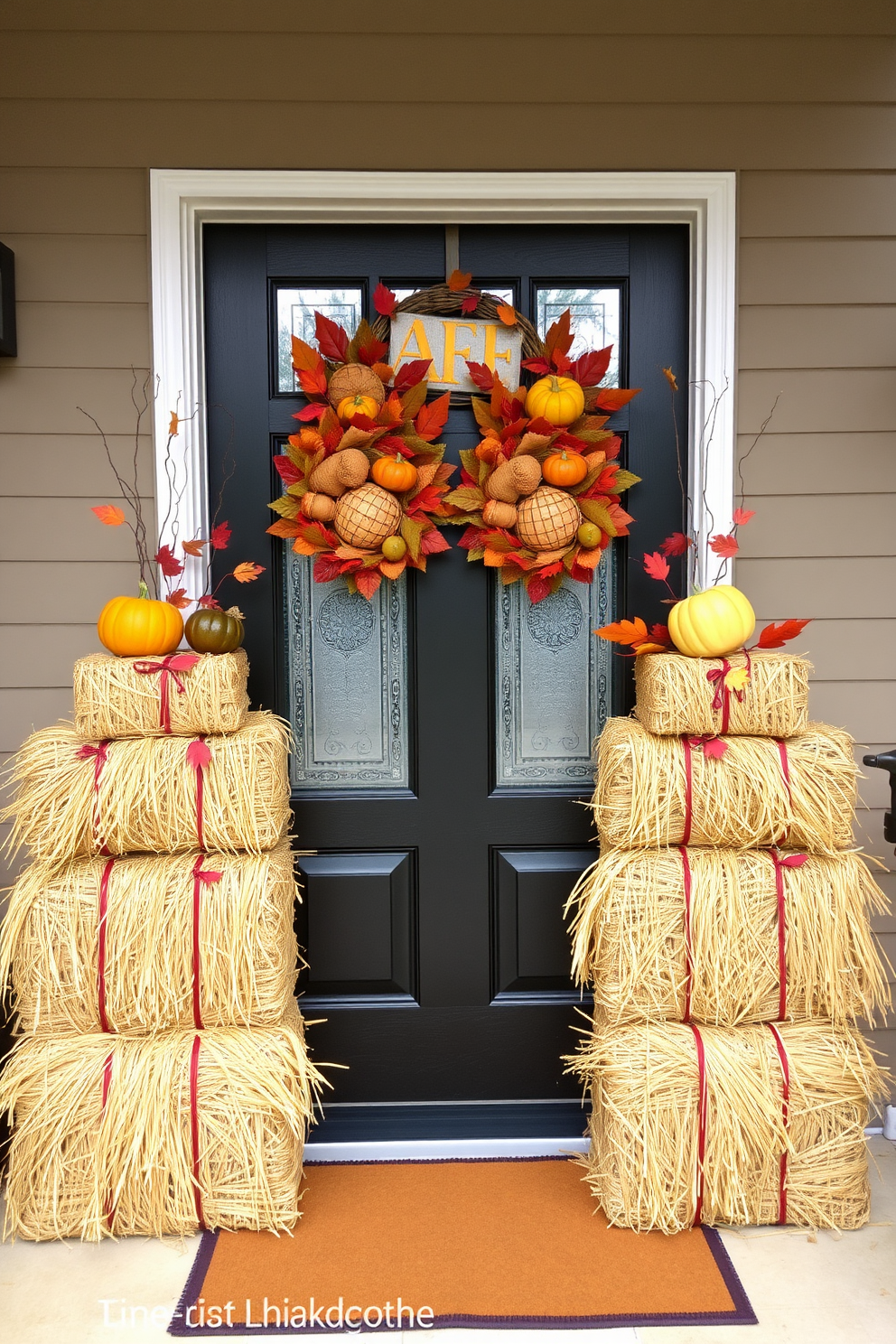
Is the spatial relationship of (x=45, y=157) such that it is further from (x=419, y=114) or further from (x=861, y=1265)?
(x=861, y=1265)

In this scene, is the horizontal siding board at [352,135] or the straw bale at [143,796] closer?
the straw bale at [143,796]

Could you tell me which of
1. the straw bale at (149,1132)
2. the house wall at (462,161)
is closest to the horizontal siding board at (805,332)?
the house wall at (462,161)

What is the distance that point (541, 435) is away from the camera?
6.75ft

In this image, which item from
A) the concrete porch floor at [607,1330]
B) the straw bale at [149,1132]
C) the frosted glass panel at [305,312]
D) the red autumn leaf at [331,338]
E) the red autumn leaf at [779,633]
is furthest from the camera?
the frosted glass panel at [305,312]

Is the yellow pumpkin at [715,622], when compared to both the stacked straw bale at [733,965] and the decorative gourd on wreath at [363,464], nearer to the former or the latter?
the stacked straw bale at [733,965]

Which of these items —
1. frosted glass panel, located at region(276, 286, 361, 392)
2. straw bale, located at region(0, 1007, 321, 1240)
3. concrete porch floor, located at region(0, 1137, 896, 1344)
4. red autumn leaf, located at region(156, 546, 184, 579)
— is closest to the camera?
concrete porch floor, located at region(0, 1137, 896, 1344)

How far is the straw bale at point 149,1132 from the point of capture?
1764mm

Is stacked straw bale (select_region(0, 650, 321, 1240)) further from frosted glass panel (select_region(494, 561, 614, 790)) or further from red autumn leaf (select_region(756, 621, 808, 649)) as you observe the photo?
red autumn leaf (select_region(756, 621, 808, 649))

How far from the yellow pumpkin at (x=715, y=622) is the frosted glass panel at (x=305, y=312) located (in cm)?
110

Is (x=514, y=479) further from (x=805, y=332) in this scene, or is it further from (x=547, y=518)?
(x=805, y=332)

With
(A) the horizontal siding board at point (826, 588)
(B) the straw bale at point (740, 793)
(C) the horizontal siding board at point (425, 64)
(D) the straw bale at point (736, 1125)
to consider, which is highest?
(C) the horizontal siding board at point (425, 64)

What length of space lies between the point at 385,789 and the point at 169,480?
0.92 m

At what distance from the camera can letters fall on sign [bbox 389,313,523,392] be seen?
213 cm

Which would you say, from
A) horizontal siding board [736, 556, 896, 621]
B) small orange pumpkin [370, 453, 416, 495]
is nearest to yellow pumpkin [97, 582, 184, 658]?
small orange pumpkin [370, 453, 416, 495]
